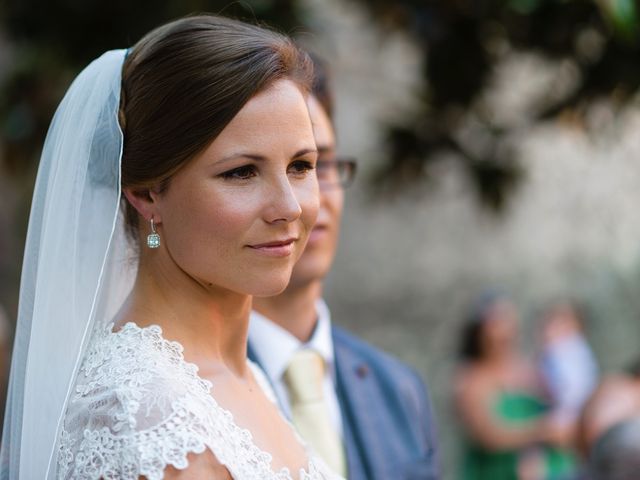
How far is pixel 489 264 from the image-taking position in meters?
9.21

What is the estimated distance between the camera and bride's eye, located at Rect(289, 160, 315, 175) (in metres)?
1.98

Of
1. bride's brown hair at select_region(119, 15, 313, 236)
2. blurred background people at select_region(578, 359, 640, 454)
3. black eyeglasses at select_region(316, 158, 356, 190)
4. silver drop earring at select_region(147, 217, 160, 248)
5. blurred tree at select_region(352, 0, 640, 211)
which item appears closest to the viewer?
bride's brown hair at select_region(119, 15, 313, 236)

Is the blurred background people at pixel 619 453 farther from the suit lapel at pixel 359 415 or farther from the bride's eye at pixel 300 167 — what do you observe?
the bride's eye at pixel 300 167

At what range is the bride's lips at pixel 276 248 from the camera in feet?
6.31

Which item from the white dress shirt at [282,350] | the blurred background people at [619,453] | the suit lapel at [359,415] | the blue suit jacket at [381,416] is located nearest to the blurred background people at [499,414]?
the blurred background people at [619,453]

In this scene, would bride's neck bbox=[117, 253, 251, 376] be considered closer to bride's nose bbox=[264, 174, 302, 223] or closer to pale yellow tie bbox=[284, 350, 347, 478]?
bride's nose bbox=[264, 174, 302, 223]

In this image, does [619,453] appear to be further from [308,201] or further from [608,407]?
[308,201]

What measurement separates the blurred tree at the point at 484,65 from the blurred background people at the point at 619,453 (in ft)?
4.72

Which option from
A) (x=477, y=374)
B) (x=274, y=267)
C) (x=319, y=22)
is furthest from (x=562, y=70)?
(x=274, y=267)

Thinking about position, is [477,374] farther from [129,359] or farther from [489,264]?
[129,359]

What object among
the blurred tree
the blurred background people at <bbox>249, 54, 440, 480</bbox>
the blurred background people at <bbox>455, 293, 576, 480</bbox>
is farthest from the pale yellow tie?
the blurred background people at <bbox>455, 293, 576, 480</bbox>

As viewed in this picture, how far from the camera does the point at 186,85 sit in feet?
6.12

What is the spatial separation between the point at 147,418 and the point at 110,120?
60 cm

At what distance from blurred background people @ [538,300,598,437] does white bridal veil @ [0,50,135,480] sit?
4932 millimetres
